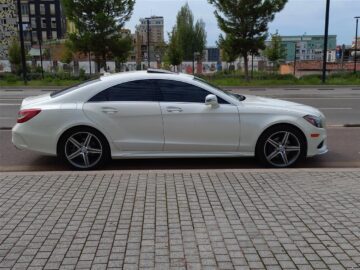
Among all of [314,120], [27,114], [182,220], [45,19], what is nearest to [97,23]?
[27,114]

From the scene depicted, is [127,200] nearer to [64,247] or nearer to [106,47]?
[64,247]

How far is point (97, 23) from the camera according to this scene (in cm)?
2748

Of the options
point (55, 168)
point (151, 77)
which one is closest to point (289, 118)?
point (151, 77)

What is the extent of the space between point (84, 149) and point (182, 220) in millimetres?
2635

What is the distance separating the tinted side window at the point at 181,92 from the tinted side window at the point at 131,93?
0.12m

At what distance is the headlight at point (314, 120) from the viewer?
6453 millimetres

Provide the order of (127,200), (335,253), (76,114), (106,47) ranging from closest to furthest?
(335,253), (127,200), (76,114), (106,47)

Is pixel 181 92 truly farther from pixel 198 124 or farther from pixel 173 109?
pixel 198 124

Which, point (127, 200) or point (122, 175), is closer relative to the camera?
point (127, 200)

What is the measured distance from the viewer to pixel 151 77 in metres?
6.56

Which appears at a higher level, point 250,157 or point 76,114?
point 76,114

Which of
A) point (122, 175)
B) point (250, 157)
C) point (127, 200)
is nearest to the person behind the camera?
point (127, 200)

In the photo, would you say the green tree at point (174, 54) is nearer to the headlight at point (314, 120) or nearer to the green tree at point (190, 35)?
the green tree at point (190, 35)

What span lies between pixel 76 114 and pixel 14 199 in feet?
5.87
